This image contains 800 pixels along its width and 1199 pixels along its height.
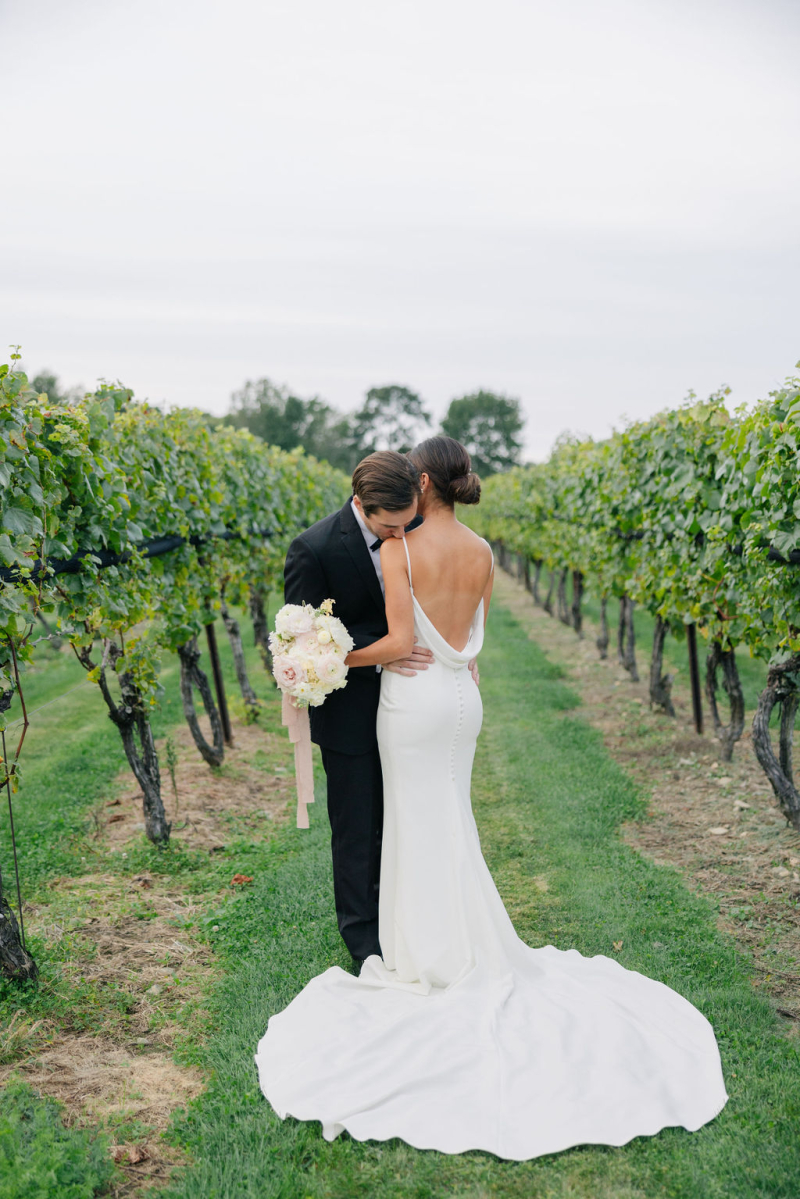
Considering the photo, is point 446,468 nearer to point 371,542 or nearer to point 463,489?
point 463,489

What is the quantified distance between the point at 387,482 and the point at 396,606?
515 millimetres

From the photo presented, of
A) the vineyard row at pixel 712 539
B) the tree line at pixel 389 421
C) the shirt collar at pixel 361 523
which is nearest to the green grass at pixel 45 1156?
the shirt collar at pixel 361 523

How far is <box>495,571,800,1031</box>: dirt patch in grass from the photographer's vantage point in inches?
153

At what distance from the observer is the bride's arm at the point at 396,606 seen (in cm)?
337

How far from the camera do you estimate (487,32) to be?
6.72 m

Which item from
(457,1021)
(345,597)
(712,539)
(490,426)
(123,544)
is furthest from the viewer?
(490,426)

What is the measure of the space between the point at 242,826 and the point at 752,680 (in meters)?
7.23

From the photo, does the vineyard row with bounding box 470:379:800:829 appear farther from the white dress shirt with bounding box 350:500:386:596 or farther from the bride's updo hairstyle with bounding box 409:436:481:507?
the white dress shirt with bounding box 350:500:386:596

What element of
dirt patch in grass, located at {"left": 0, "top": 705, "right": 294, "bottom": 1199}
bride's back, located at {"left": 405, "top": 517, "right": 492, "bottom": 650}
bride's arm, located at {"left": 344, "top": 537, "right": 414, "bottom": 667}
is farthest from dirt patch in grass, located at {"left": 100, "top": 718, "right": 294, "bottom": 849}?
bride's back, located at {"left": 405, "top": 517, "right": 492, "bottom": 650}

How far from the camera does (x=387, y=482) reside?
3.24 meters

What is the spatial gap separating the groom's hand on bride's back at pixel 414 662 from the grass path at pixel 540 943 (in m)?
1.41

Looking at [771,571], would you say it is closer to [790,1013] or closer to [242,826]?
[790,1013]

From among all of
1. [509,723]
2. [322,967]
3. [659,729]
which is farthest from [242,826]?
[659,729]

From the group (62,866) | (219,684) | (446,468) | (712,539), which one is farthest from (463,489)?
(219,684)
